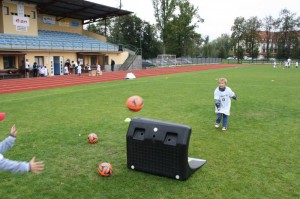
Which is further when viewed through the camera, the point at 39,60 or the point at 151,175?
the point at 39,60

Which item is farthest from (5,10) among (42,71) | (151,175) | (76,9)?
(151,175)

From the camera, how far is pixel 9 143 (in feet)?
12.1

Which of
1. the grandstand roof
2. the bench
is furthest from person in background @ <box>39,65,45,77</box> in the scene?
the grandstand roof

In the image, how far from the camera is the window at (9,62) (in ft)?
97.8

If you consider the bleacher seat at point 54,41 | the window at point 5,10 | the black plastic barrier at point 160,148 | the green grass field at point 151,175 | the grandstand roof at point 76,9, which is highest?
the grandstand roof at point 76,9

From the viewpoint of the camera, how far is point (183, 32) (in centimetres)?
7206

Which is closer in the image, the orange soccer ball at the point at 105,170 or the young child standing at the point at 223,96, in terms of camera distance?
the orange soccer ball at the point at 105,170

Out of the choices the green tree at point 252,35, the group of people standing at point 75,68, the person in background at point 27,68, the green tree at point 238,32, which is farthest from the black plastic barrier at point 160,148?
the green tree at point 252,35

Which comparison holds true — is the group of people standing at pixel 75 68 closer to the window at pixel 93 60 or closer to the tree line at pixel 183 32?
the window at pixel 93 60

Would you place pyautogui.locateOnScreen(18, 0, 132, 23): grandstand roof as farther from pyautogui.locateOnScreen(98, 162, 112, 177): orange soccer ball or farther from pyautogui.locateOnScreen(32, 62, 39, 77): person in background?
pyautogui.locateOnScreen(98, 162, 112, 177): orange soccer ball

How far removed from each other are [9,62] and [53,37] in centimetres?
895

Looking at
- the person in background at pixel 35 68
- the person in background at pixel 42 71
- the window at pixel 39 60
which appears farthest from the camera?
the window at pixel 39 60

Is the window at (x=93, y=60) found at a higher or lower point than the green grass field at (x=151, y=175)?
higher

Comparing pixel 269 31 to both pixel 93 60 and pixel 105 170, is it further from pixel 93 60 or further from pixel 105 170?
pixel 105 170
